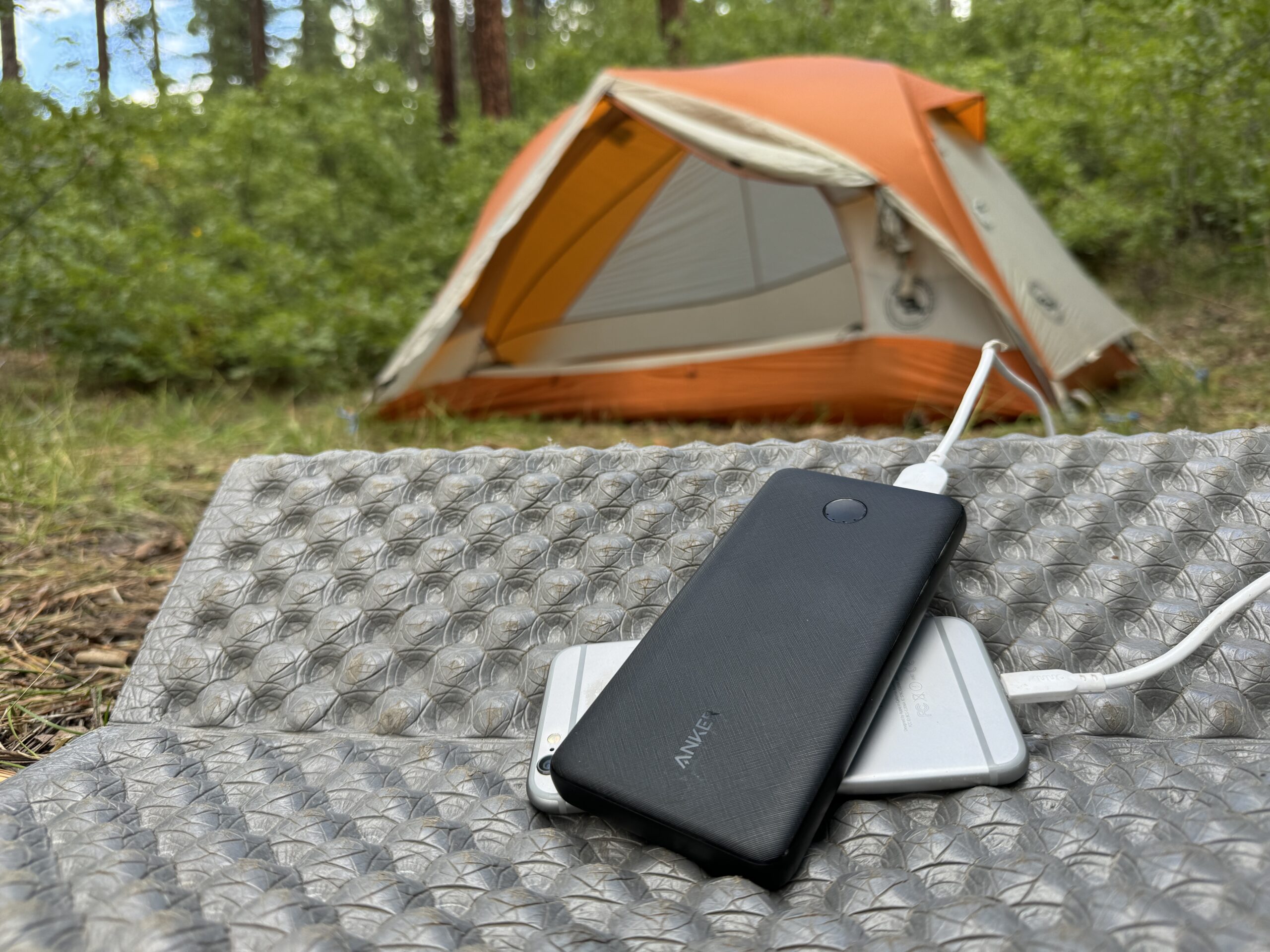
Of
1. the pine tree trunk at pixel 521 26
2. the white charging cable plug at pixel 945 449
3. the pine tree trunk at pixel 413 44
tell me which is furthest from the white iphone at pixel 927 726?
the pine tree trunk at pixel 413 44

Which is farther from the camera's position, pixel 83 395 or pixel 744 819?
pixel 83 395

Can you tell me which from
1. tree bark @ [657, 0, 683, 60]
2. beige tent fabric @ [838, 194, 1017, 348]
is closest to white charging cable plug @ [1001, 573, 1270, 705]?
beige tent fabric @ [838, 194, 1017, 348]

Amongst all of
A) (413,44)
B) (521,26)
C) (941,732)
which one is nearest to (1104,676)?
(941,732)

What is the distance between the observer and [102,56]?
168 centimetres

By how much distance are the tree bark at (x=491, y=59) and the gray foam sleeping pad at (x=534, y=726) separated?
569 cm

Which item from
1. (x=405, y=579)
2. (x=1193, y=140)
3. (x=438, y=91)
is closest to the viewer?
(x=405, y=579)

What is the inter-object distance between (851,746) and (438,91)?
773cm

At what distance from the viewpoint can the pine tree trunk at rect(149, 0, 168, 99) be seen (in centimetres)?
169

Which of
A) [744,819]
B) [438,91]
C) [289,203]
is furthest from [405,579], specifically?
[438,91]

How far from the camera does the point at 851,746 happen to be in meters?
0.44

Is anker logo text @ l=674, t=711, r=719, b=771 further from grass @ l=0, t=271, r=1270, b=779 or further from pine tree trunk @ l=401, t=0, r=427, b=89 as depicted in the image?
pine tree trunk @ l=401, t=0, r=427, b=89

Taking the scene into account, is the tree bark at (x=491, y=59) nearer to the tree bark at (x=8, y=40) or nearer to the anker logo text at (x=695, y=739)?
the tree bark at (x=8, y=40)

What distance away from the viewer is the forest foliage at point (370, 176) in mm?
2617

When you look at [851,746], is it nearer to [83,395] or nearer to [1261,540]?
[1261,540]
